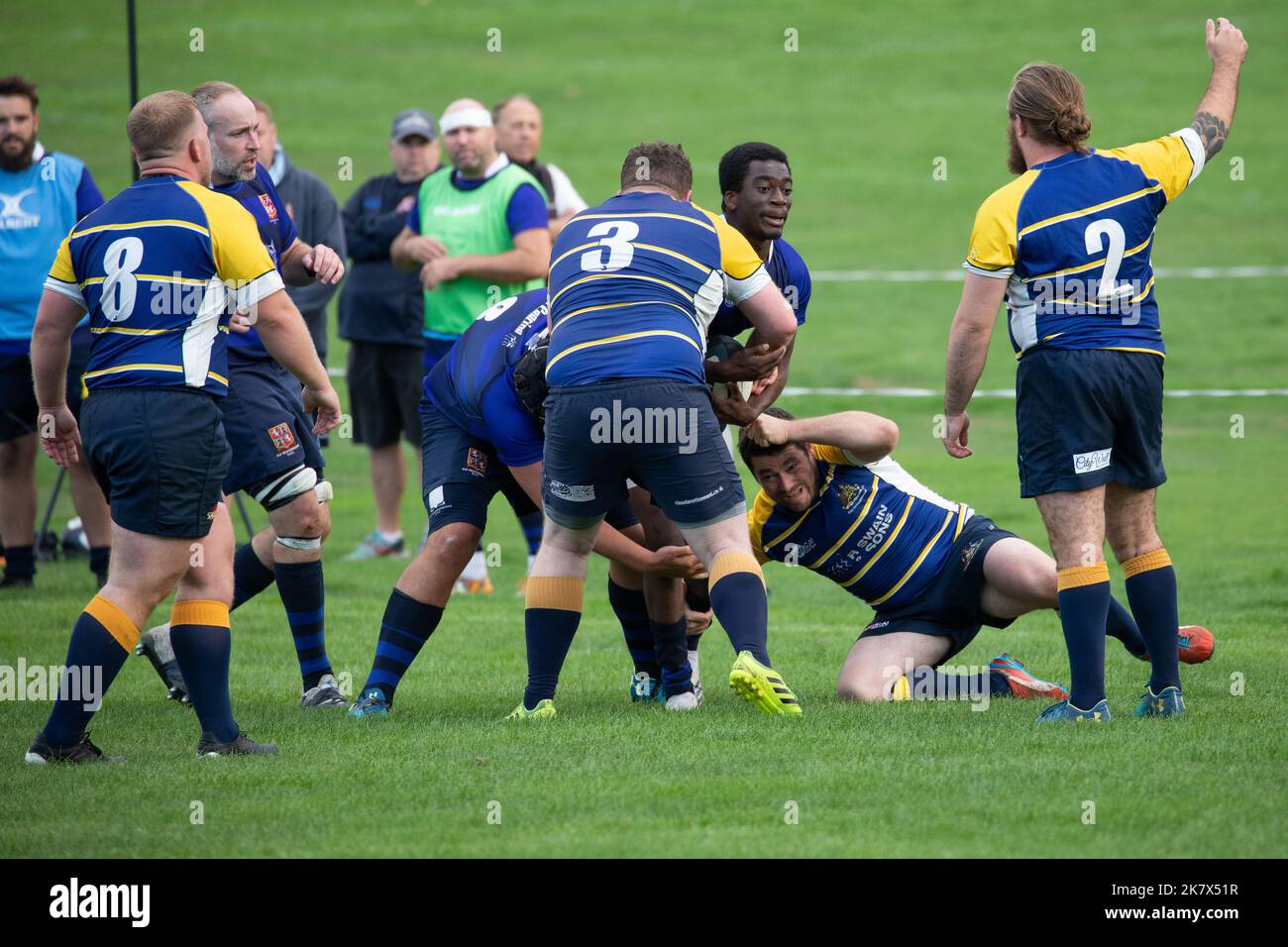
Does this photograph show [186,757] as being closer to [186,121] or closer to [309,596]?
[309,596]

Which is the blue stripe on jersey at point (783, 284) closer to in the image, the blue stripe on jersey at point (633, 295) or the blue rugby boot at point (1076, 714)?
the blue stripe on jersey at point (633, 295)

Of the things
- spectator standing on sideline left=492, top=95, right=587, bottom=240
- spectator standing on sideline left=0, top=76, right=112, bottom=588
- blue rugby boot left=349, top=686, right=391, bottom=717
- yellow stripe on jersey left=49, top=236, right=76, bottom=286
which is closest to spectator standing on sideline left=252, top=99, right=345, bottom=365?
spectator standing on sideline left=0, top=76, right=112, bottom=588

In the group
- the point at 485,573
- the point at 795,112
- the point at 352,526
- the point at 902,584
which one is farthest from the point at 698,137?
the point at 902,584

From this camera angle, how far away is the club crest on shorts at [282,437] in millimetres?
6320

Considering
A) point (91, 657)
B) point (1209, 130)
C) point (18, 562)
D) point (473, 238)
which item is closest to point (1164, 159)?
point (1209, 130)

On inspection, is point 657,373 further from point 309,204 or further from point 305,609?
point 309,204

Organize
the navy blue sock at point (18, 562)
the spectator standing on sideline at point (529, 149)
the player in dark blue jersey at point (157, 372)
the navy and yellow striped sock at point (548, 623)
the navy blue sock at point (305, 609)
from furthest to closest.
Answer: the spectator standing on sideline at point (529, 149) → the navy blue sock at point (18, 562) → the navy blue sock at point (305, 609) → the navy and yellow striped sock at point (548, 623) → the player in dark blue jersey at point (157, 372)

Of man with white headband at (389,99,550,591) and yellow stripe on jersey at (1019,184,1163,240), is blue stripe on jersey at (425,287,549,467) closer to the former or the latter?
yellow stripe on jersey at (1019,184,1163,240)

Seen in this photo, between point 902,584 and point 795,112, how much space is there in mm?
27187

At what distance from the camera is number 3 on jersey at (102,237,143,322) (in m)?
5.21

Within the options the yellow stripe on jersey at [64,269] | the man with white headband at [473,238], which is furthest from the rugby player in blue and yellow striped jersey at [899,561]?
the man with white headband at [473,238]

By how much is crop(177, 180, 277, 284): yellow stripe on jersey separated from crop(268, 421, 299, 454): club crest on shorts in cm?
109

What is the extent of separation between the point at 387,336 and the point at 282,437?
15.7 ft

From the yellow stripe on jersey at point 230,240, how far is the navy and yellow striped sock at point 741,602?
1.88m
